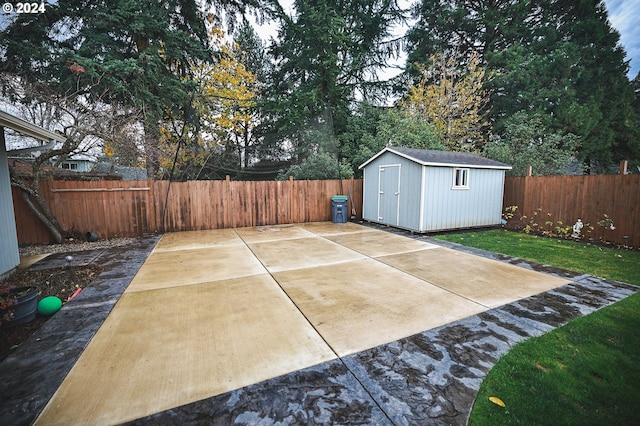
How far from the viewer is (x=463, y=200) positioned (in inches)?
296

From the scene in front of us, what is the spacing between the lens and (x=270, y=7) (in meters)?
11.4

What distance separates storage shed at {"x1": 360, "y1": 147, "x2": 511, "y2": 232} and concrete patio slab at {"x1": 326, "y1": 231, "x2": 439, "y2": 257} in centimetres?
94

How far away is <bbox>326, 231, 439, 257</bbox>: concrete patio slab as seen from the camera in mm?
5516

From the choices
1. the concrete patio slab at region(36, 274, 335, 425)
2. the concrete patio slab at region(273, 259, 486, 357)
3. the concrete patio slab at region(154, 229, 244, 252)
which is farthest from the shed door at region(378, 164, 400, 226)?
the concrete patio slab at region(36, 274, 335, 425)

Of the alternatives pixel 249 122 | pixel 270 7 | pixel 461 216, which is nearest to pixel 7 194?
pixel 461 216

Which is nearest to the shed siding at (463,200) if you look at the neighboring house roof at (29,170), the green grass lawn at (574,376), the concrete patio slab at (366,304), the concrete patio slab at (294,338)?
the concrete patio slab at (294,338)

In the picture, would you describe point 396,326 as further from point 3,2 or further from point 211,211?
point 3,2

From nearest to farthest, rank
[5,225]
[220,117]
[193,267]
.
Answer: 1. [5,225]
2. [193,267]
3. [220,117]

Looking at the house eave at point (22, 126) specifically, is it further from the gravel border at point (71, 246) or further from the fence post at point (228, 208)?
the fence post at point (228, 208)

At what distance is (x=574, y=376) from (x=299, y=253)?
159 inches

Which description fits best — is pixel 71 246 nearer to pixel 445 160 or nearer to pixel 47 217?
pixel 47 217

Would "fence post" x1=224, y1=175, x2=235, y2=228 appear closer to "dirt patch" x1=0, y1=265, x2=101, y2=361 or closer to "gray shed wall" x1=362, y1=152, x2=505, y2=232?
"dirt patch" x1=0, y1=265, x2=101, y2=361

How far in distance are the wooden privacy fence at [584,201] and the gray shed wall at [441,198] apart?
564 mm

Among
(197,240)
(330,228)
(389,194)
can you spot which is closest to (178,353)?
(197,240)
